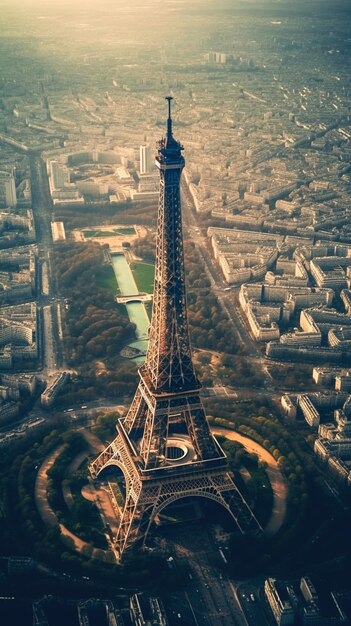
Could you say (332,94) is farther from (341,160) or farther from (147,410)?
(147,410)

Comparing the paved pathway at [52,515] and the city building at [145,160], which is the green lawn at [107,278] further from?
the city building at [145,160]

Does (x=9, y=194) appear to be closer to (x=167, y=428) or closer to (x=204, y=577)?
(x=167, y=428)

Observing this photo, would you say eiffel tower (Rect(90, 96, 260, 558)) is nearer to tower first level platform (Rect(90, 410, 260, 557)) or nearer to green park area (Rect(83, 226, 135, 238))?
tower first level platform (Rect(90, 410, 260, 557))

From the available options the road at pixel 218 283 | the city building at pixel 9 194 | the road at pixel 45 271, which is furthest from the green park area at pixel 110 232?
the city building at pixel 9 194

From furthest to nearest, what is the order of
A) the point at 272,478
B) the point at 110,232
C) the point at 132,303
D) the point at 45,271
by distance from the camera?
the point at 110,232 < the point at 45,271 < the point at 132,303 < the point at 272,478

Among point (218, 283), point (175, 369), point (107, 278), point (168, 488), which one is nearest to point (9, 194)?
point (107, 278)

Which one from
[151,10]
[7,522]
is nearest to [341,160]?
[7,522]
